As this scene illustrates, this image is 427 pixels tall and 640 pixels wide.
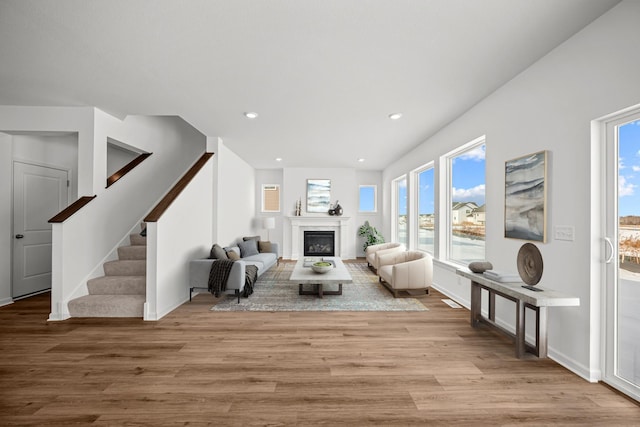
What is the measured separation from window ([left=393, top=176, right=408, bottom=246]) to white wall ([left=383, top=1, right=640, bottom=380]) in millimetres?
3930

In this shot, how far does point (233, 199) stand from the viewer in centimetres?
599

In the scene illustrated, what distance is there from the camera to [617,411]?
1.74 metres

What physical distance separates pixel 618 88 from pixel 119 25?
356 cm

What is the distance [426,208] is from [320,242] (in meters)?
3.34

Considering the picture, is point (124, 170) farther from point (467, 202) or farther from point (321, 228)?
point (467, 202)

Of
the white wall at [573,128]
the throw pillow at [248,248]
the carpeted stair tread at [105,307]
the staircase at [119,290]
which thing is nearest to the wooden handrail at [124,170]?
the staircase at [119,290]

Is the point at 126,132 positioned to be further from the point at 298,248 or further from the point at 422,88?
the point at 298,248

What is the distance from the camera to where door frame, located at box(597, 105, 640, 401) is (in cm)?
197

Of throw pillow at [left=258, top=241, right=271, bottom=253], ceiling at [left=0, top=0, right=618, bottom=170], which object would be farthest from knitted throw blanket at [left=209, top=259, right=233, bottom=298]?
throw pillow at [left=258, top=241, right=271, bottom=253]

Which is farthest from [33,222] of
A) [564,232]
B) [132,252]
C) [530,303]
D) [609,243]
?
[609,243]

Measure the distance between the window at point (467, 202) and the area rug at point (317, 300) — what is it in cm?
108

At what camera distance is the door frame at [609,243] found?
1970mm

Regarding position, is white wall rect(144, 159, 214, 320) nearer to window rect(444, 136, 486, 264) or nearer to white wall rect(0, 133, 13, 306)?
white wall rect(0, 133, 13, 306)

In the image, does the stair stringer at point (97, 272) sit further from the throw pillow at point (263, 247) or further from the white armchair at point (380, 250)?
the white armchair at point (380, 250)
